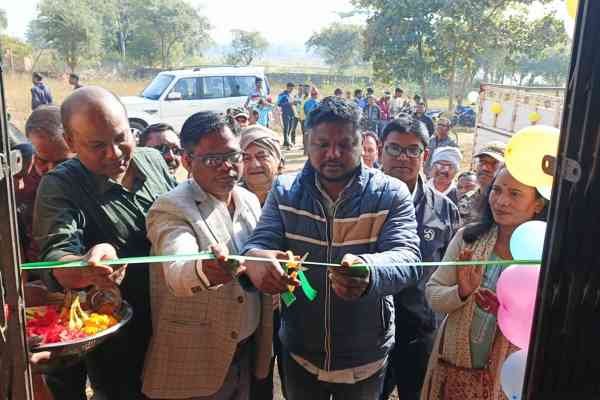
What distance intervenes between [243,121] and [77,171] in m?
5.64

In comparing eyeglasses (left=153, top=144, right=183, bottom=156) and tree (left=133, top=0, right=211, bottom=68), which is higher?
tree (left=133, top=0, right=211, bottom=68)

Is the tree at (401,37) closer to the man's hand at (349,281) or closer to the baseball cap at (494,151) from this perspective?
the baseball cap at (494,151)

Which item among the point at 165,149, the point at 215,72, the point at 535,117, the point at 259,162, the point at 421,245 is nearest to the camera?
the point at 421,245

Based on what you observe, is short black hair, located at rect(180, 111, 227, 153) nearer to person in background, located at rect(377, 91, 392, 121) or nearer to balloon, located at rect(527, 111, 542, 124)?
balloon, located at rect(527, 111, 542, 124)

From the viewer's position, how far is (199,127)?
86.3 inches

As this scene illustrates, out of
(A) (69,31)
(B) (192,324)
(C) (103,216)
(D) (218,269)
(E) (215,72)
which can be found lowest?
(B) (192,324)

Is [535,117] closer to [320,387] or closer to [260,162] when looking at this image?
[260,162]

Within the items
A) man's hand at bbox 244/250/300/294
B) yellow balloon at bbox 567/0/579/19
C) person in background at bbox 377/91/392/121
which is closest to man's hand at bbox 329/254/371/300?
man's hand at bbox 244/250/300/294

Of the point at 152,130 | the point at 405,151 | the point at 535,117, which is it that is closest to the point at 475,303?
the point at 405,151

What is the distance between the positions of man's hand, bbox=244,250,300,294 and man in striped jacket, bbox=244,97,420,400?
15 cm

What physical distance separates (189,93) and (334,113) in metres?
12.9

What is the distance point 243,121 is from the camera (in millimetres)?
7641

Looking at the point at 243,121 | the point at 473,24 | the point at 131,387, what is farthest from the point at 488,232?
the point at 473,24

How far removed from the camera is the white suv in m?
13.6
